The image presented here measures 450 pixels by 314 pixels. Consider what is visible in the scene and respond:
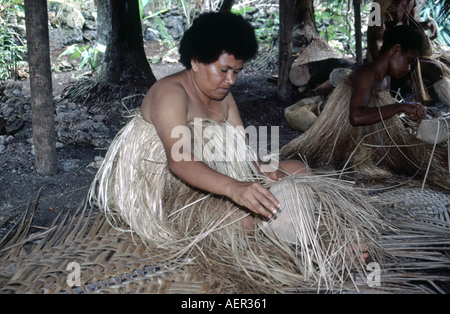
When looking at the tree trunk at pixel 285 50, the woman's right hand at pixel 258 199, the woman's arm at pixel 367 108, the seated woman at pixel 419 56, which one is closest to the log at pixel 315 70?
the tree trunk at pixel 285 50

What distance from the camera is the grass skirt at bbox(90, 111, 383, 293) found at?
1.52 m

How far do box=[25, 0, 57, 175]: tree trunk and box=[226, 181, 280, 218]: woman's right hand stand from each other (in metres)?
1.72

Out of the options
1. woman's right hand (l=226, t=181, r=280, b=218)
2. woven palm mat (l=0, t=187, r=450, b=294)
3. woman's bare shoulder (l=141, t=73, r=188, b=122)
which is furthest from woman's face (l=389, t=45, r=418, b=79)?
woman's right hand (l=226, t=181, r=280, b=218)

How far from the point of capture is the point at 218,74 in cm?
178

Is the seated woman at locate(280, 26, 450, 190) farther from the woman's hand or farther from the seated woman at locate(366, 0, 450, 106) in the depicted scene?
the seated woman at locate(366, 0, 450, 106)

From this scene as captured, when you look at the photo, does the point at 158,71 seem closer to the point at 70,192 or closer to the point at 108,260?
the point at 70,192

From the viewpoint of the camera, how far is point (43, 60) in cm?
260

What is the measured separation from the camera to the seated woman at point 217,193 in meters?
1.53

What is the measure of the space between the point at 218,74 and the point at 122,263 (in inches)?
32.1

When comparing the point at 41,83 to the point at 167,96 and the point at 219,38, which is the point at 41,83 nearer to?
the point at 167,96

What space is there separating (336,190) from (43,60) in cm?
187

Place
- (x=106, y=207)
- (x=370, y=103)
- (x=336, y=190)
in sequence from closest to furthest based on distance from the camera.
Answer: (x=336, y=190) → (x=106, y=207) → (x=370, y=103)

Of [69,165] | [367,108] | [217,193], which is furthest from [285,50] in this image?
[217,193]
